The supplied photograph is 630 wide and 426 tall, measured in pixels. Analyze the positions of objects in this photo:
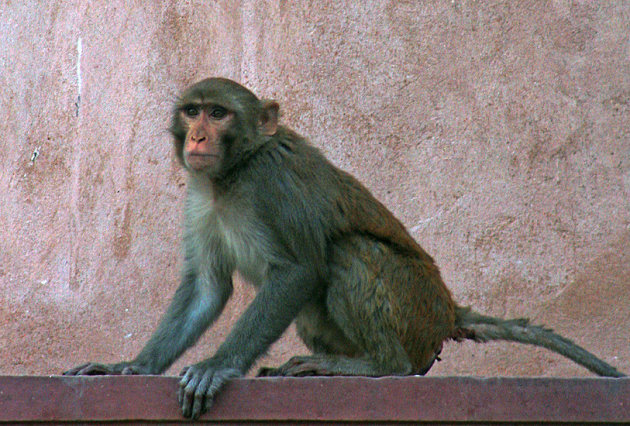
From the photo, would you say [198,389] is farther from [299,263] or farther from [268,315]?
[299,263]

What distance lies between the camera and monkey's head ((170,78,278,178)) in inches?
176

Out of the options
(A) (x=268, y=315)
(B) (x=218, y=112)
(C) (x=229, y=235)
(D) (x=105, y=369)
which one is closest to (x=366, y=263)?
(A) (x=268, y=315)

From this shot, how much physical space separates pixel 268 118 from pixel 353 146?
1566 mm

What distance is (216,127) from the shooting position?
4.58 metres

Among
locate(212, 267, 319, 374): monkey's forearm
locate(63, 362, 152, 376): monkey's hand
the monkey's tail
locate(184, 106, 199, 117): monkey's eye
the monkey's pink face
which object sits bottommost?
locate(63, 362, 152, 376): monkey's hand

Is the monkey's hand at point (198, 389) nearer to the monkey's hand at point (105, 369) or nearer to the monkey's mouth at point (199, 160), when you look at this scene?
the monkey's hand at point (105, 369)

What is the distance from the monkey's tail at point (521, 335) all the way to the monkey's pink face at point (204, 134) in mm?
1466

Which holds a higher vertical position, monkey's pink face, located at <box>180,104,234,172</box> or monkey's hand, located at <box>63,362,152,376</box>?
monkey's pink face, located at <box>180,104,234,172</box>

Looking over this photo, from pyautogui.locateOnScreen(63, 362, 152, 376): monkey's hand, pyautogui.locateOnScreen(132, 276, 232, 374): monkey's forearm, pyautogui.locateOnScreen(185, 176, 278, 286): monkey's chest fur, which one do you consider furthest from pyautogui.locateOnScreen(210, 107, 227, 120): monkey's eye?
pyautogui.locateOnScreen(63, 362, 152, 376): monkey's hand

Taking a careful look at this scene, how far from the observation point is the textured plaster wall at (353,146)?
600 centimetres

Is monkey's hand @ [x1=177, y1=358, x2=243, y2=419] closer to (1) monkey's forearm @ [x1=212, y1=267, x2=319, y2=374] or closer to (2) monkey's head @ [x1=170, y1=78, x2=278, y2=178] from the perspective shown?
(1) monkey's forearm @ [x1=212, y1=267, x2=319, y2=374]

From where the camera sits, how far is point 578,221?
6.03m

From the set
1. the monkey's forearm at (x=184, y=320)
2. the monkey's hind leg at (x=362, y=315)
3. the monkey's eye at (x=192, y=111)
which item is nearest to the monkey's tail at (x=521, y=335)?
the monkey's hind leg at (x=362, y=315)

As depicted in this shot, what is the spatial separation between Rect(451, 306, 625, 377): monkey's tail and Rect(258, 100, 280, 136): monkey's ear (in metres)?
1.30
